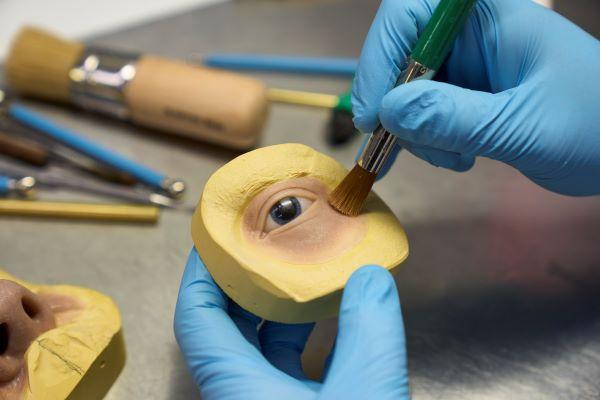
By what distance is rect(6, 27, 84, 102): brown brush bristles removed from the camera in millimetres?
1544

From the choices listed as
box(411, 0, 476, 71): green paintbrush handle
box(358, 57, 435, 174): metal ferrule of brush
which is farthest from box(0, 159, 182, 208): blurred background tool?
box(411, 0, 476, 71): green paintbrush handle

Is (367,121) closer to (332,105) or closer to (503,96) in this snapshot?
(503,96)

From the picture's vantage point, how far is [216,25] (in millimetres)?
1931

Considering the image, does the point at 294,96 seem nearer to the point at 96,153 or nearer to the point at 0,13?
the point at 96,153

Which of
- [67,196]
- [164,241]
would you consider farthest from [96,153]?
[164,241]

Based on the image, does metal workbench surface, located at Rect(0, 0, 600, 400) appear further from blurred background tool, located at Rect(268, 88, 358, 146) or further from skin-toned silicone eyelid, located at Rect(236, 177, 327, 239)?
skin-toned silicone eyelid, located at Rect(236, 177, 327, 239)

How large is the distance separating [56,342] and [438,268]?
75 centimetres

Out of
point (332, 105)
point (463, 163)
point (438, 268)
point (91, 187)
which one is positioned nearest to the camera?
point (463, 163)

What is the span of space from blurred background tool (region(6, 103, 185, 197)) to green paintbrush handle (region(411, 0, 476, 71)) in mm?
662

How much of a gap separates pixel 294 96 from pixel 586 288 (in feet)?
2.79

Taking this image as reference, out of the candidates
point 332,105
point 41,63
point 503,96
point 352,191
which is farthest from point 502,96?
point 41,63

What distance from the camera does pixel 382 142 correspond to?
0.97 m

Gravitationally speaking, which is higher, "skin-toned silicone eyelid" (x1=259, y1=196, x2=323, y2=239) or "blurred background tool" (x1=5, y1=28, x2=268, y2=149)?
"skin-toned silicone eyelid" (x1=259, y1=196, x2=323, y2=239)

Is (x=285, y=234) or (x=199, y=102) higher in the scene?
(x=285, y=234)
